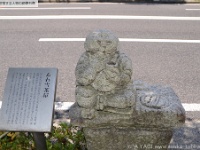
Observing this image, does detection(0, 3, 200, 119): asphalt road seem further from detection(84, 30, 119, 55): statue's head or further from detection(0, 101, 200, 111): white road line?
detection(84, 30, 119, 55): statue's head

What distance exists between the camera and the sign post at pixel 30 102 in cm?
302

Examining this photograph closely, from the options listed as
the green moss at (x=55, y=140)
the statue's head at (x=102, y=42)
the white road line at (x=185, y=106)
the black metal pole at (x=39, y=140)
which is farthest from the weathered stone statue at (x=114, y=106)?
the white road line at (x=185, y=106)

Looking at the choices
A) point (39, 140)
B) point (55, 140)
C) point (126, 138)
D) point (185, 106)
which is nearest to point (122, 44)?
point (185, 106)

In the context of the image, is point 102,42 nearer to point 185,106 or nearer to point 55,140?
point 55,140

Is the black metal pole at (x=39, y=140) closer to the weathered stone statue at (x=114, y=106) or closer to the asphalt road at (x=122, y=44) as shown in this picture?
the weathered stone statue at (x=114, y=106)

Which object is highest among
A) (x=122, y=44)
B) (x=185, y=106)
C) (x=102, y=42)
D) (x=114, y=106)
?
(x=102, y=42)

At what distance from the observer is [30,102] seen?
10.3 feet

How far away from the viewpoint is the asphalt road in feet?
19.3

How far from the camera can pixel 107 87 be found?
3.19 metres

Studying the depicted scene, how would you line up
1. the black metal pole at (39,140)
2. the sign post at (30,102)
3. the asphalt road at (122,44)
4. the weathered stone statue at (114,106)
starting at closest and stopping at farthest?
1. the sign post at (30,102)
2. the weathered stone statue at (114,106)
3. the black metal pole at (39,140)
4. the asphalt road at (122,44)

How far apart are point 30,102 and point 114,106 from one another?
1.00 m

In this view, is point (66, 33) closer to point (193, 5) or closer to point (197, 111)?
point (197, 111)

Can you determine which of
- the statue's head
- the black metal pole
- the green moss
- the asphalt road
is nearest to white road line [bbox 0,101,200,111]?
the asphalt road

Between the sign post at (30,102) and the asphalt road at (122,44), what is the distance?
196 centimetres
